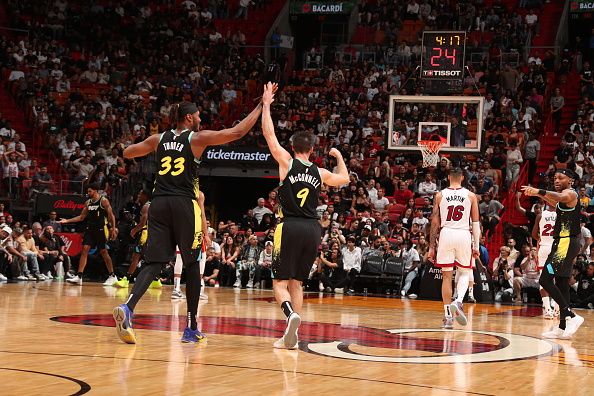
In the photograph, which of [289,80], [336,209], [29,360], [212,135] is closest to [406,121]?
[336,209]

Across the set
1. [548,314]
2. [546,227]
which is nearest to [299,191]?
[546,227]

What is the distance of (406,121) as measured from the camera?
23.3 metres

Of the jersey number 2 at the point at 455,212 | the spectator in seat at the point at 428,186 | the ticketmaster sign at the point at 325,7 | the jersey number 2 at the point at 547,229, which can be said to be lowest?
the jersey number 2 at the point at 547,229

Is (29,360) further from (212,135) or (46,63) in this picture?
(46,63)

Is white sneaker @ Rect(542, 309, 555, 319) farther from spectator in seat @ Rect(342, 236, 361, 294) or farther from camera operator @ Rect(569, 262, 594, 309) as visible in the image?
spectator in seat @ Rect(342, 236, 361, 294)

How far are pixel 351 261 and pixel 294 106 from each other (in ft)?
32.1

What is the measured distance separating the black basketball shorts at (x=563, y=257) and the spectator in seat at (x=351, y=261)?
9.22m

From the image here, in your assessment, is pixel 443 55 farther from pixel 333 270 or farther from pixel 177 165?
pixel 177 165

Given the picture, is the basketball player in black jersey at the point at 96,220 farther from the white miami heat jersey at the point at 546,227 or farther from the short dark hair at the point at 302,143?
the short dark hair at the point at 302,143

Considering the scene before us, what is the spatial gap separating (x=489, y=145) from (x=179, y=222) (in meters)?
18.3

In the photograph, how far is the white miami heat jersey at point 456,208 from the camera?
12.0 m

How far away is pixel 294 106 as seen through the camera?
95.3 feet

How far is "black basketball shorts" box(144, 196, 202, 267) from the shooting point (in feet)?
27.8

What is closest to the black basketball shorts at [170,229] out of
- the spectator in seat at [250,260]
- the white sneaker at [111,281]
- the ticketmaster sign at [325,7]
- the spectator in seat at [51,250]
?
the white sneaker at [111,281]
